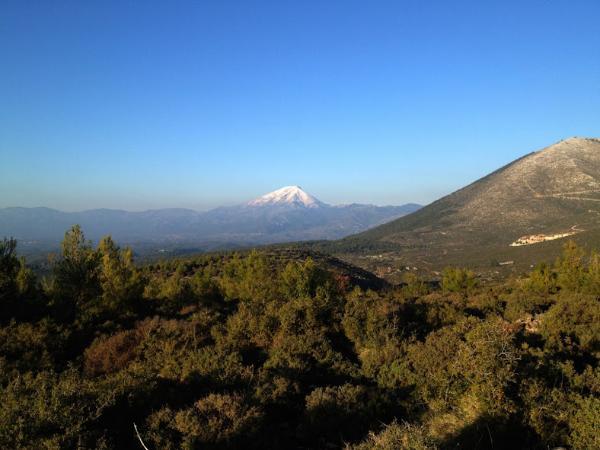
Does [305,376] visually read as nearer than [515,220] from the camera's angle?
Yes

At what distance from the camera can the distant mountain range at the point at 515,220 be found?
303ft

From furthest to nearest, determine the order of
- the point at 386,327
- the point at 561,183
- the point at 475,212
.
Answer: the point at 475,212 < the point at 561,183 < the point at 386,327

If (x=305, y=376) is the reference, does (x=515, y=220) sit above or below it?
above

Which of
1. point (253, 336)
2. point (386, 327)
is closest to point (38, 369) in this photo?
point (253, 336)

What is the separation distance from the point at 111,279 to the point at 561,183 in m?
150

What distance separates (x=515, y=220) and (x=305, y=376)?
13028cm

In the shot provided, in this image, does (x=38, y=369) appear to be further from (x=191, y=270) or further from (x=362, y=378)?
(x=191, y=270)

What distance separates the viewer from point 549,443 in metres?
7.44

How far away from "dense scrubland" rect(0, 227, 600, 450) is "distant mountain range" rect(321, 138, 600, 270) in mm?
72534

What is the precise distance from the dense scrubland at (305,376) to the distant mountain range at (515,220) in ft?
238

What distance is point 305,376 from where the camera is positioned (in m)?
11.1

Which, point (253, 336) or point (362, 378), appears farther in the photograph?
point (253, 336)

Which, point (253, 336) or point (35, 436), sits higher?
point (35, 436)

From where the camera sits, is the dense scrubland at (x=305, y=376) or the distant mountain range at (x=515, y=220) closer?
the dense scrubland at (x=305, y=376)
